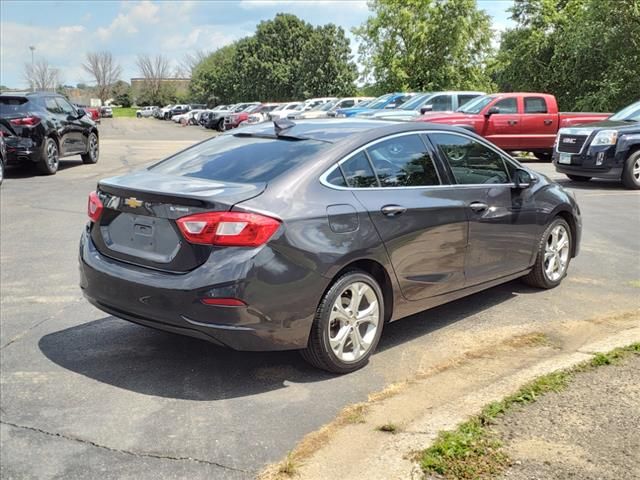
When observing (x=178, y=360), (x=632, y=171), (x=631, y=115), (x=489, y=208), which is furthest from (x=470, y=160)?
(x=631, y=115)

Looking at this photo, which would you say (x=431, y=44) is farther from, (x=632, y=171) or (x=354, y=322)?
(x=354, y=322)

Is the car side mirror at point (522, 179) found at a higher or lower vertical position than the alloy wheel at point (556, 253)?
higher

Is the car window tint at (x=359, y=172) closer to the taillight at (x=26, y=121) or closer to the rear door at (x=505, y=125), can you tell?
the taillight at (x=26, y=121)

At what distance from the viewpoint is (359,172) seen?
4477 millimetres

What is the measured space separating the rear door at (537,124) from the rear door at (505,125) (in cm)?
23

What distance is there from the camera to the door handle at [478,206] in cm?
510

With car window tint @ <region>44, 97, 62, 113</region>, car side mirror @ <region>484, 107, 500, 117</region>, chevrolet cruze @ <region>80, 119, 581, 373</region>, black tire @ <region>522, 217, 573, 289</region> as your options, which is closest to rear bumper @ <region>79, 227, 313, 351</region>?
chevrolet cruze @ <region>80, 119, 581, 373</region>

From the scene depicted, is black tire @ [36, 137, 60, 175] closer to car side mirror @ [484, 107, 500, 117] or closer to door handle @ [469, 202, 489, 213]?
car side mirror @ [484, 107, 500, 117]

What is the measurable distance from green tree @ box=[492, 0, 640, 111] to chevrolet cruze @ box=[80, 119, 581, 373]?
88.5 ft

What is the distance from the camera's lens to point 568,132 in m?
13.1

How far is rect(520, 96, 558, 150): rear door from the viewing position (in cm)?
1778

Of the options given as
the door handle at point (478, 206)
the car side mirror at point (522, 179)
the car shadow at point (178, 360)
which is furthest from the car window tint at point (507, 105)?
the car shadow at point (178, 360)

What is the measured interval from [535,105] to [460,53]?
2475cm

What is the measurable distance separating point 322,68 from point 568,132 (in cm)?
4579
